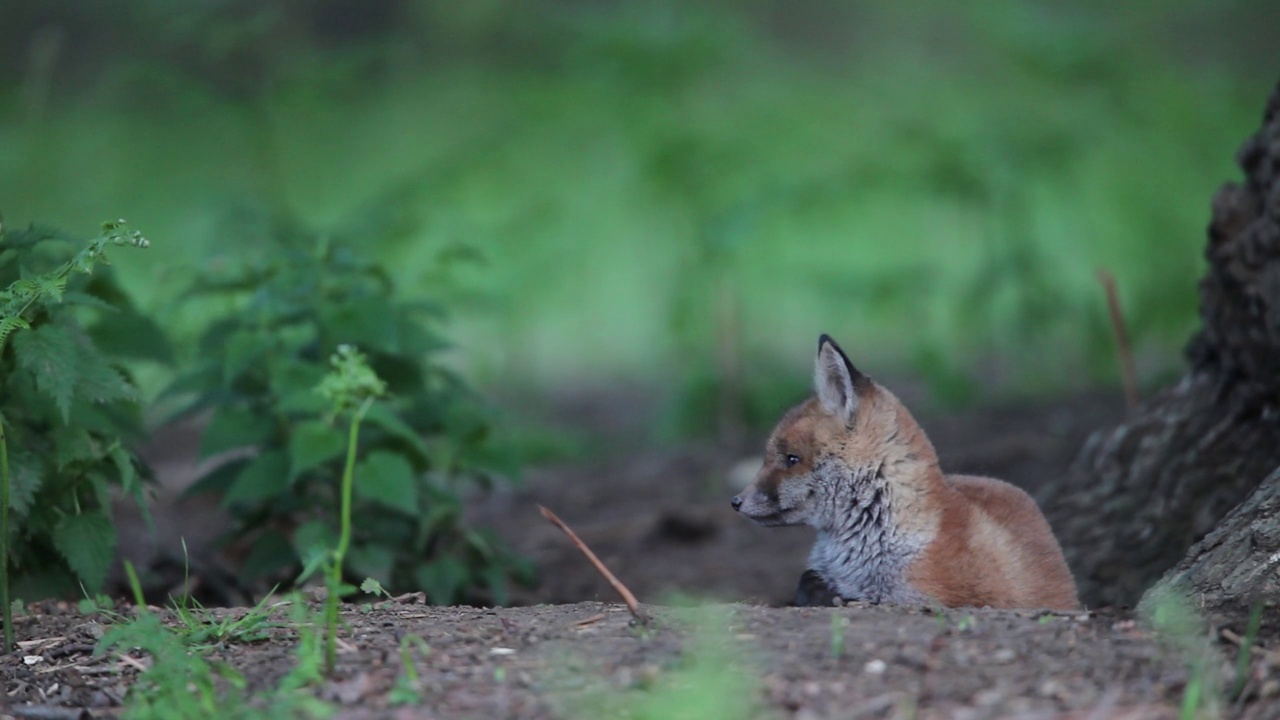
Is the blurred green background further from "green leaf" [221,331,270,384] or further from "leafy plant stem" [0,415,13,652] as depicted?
"leafy plant stem" [0,415,13,652]

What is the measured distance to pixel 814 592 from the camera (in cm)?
449

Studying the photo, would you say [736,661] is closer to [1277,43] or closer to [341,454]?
[341,454]

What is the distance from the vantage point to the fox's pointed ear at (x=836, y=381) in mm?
4375

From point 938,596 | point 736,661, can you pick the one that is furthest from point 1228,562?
point 736,661

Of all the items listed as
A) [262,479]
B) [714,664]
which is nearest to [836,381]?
[714,664]

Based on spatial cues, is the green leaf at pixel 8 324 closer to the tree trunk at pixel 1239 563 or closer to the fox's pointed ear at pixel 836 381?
the fox's pointed ear at pixel 836 381

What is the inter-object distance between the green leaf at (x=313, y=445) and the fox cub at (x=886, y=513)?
1558 mm

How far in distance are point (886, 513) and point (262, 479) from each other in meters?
2.47

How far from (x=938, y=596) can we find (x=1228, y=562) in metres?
0.87

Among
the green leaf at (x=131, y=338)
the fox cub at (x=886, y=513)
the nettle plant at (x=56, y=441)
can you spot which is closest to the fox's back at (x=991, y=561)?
the fox cub at (x=886, y=513)

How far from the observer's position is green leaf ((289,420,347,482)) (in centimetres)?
495

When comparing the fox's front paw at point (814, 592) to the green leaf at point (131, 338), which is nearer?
the fox's front paw at point (814, 592)

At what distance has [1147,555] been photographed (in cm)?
532

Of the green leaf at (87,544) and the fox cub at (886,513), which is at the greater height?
the fox cub at (886,513)
